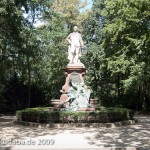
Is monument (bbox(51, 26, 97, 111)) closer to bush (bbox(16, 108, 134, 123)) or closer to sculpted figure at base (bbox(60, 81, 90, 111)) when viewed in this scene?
sculpted figure at base (bbox(60, 81, 90, 111))

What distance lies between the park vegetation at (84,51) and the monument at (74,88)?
3704 mm

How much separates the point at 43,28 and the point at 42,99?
734cm

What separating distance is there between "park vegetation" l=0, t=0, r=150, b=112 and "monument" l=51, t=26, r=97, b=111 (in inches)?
146

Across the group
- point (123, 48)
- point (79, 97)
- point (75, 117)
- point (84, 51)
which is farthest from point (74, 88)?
point (84, 51)

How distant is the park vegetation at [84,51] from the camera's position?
2247cm

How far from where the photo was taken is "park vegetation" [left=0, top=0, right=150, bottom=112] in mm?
22472

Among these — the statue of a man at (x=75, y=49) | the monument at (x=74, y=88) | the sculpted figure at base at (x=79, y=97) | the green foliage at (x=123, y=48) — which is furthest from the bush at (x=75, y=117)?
the green foliage at (x=123, y=48)

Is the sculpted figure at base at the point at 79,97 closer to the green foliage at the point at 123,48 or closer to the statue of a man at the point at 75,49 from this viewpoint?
the statue of a man at the point at 75,49

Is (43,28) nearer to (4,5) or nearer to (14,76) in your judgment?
(14,76)

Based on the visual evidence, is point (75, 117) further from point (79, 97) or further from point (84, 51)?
point (84, 51)

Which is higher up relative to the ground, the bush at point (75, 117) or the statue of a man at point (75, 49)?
the statue of a man at point (75, 49)

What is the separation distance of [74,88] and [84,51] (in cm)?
1547

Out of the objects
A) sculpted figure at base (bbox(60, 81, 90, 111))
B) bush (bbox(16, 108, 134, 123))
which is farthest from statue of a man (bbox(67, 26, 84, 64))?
bush (bbox(16, 108, 134, 123))

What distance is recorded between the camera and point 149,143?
9.80 metres
